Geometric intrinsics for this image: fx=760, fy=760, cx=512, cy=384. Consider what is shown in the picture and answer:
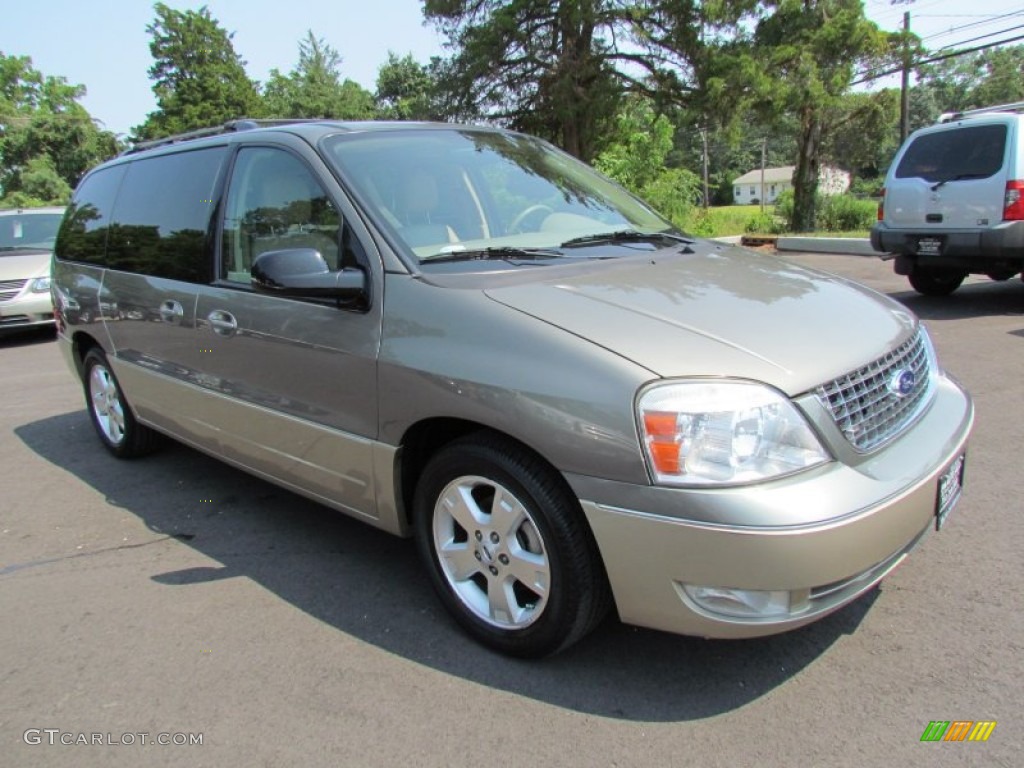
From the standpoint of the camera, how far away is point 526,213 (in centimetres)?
330

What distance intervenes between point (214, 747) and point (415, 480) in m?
1.07

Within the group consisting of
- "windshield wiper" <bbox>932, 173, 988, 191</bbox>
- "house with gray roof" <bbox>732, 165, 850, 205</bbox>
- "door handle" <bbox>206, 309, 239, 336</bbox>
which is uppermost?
"house with gray roof" <bbox>732, 165, 850, 205</bbox>

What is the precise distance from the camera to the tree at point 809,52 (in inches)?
762

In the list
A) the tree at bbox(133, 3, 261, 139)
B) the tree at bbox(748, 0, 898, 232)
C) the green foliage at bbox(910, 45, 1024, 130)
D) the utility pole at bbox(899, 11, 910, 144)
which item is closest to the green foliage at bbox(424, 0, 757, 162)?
the tree at bbox(748, 0, 898, 232)

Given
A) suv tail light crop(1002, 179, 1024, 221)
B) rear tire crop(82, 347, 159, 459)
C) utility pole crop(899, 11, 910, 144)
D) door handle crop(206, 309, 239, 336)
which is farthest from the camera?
utility pole crop(899, 11, 910, 144)

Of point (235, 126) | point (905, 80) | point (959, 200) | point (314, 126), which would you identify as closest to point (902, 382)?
point (314, 126)

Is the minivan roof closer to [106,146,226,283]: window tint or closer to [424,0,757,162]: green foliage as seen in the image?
[106,146,226,283]: window tint

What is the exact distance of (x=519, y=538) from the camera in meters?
2.50

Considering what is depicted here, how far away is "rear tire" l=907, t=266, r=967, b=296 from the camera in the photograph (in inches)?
344

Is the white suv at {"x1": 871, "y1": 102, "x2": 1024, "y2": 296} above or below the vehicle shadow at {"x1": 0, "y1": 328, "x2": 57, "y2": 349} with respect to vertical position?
above

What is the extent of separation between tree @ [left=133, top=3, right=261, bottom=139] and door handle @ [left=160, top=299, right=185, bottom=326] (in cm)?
5067

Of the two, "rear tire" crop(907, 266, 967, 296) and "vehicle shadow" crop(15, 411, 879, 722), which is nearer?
"vehicle shadow" crop(15, 411, 879, 722)

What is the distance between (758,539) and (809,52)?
68.4 ft

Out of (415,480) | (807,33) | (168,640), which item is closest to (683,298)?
(415,480)
